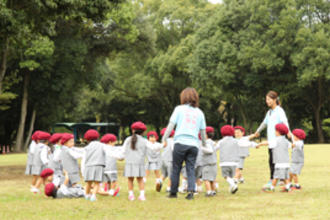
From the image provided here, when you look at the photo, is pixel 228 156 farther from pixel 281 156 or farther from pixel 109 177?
pixel 109 177

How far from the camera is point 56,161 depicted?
1175 centimetres

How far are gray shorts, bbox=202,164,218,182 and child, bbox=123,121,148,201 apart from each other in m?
1.34

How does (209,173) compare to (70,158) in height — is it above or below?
below

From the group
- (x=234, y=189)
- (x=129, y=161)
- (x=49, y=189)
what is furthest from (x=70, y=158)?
(x=234, y=189)

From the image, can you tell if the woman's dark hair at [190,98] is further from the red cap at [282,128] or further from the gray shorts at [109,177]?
the gray shorts at [109,177]

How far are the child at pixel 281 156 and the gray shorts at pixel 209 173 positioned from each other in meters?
1.22

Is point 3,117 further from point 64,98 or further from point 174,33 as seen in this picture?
point 174,33

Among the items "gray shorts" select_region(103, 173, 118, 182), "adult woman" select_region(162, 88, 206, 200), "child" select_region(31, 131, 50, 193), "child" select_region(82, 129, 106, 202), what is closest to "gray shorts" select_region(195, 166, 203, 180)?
"adult woman" select_region(162, 88, 206, 200)

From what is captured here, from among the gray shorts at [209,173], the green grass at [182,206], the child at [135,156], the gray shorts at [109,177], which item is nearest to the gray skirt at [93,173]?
the green grass at [182,206]

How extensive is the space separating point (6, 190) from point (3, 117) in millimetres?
30052

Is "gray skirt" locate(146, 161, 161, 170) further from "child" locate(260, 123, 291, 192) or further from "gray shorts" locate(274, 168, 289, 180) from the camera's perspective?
"gray shorts" locate(274, 168, 289, 180)

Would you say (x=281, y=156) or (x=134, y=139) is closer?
(x=134, y=139)

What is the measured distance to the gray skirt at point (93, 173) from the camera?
1016cm

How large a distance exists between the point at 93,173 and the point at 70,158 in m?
1.06
